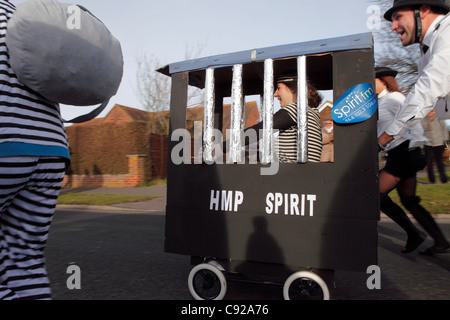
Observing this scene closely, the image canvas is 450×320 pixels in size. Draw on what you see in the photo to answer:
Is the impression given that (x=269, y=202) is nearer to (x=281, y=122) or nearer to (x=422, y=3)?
(x=281, y=122)

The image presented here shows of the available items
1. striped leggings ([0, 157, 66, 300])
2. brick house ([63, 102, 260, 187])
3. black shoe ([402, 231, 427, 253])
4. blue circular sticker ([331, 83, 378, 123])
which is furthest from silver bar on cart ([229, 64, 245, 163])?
brick house ([63, 102, 260, 187])

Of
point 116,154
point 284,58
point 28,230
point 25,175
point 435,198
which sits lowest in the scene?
point 435,198

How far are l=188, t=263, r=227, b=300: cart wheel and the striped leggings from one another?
47.2 inches

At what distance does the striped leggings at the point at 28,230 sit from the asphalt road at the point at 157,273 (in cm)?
125

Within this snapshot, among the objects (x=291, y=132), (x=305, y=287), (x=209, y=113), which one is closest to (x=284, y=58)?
(x=291, y=132)

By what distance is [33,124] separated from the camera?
58.1 inches

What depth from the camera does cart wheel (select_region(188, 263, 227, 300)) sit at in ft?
8.49

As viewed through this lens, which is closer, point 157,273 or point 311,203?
point 311,203

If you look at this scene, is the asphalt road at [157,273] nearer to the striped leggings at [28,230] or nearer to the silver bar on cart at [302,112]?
the silver bar on cart at [302,112]

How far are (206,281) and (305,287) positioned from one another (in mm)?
755

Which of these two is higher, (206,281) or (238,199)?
(238,199)

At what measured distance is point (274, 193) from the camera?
2.47m

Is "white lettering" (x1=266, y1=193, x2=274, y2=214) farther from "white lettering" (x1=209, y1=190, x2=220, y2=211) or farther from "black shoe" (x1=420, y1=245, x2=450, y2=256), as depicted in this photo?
"black shoe" (x1=420, y1=245, x2=450, y2=256)
